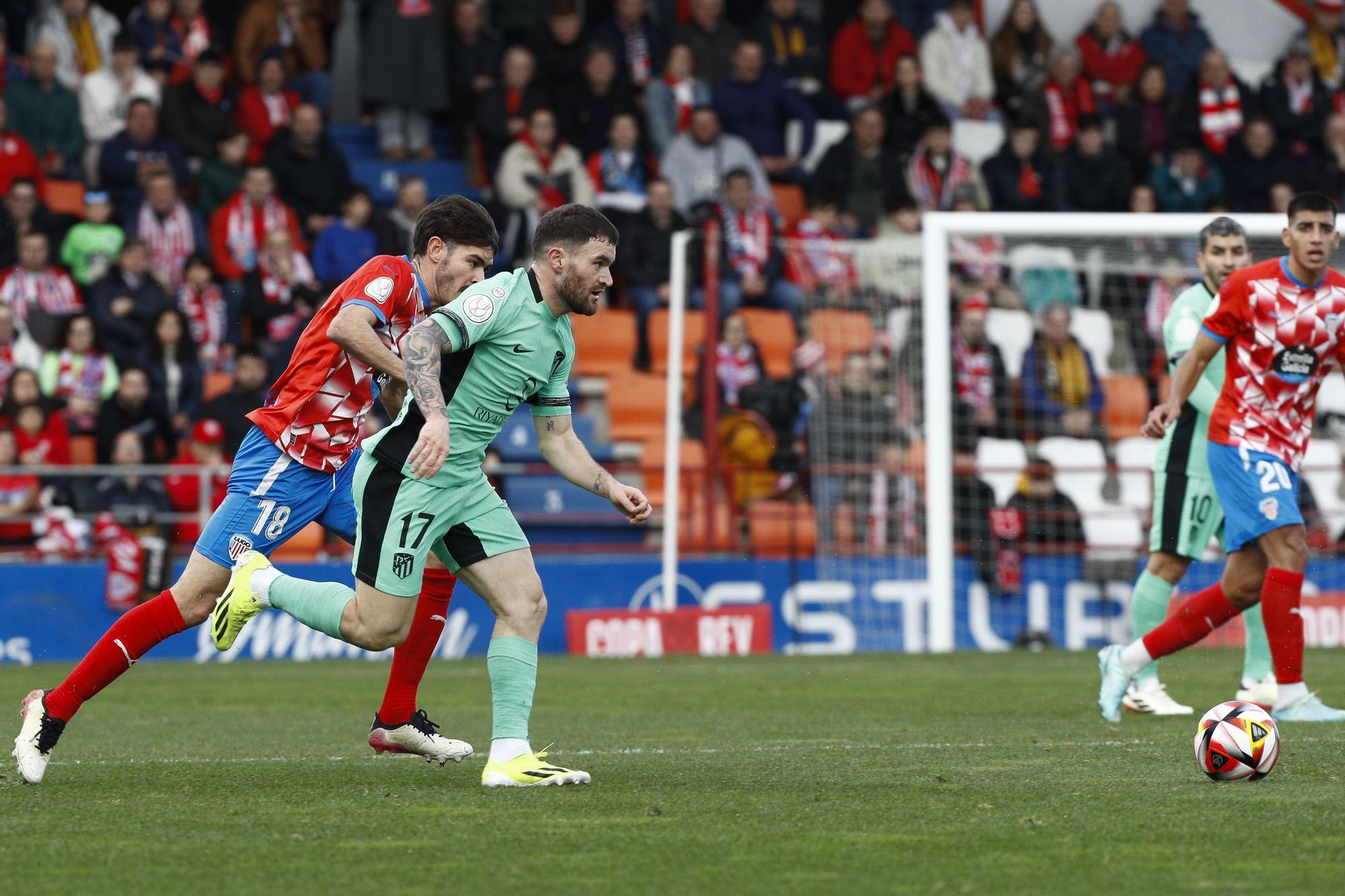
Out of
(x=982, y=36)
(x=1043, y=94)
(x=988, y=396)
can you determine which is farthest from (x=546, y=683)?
(x=982, y=36)

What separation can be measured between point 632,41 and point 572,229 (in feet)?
48.9

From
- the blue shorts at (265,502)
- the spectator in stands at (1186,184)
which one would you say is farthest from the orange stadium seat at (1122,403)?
the blue shorts at (265,502)

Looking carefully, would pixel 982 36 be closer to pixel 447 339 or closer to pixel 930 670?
pixel 930 670

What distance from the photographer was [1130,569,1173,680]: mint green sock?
378 inches

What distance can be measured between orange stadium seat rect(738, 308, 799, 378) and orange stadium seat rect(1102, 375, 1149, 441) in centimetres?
328

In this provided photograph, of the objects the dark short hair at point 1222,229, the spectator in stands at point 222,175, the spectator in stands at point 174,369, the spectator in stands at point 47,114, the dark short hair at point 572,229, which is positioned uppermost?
the spectator in stands at point 47,114

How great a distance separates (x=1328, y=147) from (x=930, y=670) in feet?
37.5

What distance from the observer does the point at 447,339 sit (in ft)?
20.3

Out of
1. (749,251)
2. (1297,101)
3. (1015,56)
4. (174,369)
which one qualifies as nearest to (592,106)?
(749,251)

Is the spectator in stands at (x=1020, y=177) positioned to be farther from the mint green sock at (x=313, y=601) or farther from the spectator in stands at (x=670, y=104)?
the mint green sock at (x=313, y=601)

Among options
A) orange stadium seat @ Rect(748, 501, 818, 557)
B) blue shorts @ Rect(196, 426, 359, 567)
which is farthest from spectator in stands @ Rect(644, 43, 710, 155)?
blue shorts @ Rect(196, 426, 359, 567)

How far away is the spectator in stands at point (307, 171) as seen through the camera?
18625 millimetres

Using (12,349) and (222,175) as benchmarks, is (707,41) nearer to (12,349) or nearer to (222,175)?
(222,175)

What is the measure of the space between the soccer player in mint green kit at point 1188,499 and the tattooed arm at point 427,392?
4.64 metres
